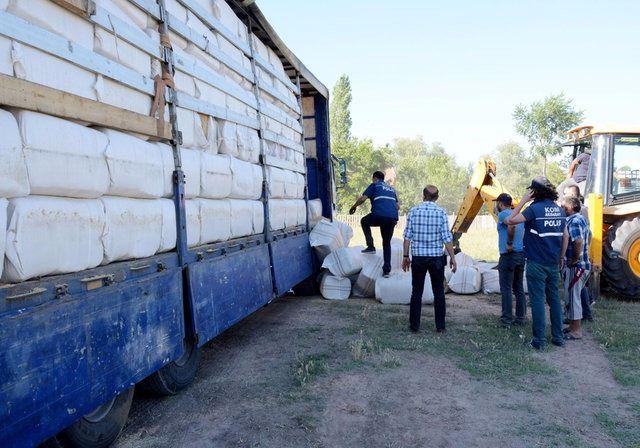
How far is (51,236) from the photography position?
2297 millimetres

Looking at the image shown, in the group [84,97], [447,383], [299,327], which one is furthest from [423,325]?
[84,97]

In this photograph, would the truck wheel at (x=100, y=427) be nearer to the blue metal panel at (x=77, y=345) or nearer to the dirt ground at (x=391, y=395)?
the dirt ground at (x=391, y=395)

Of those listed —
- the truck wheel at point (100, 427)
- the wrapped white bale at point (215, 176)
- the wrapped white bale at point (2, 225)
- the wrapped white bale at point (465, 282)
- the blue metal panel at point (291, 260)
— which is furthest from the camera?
the wrapped white bale at point (465, 282)

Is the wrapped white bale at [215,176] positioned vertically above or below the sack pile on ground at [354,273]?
above

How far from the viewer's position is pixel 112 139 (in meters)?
2.78

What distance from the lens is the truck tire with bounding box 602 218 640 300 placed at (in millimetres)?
7168

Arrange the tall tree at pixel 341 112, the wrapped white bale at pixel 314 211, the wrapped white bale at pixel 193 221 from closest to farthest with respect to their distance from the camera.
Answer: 1. the wrapped white bale at pixel 193 221
2. the wrapped white bale at pixel 314 211
3. the tall tree at pixel 341 112

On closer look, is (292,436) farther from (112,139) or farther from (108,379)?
(112,139)

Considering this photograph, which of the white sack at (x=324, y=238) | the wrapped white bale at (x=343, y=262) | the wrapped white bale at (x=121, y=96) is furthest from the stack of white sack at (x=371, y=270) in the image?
the wrapped white bale at (x=121, y=96)

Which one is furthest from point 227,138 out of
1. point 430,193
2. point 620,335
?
point 620,335

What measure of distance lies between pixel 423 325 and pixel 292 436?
129 inches

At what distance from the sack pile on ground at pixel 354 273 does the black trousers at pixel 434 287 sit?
4.86ft

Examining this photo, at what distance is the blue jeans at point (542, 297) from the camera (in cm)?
512

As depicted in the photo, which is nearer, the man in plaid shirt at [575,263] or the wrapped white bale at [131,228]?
the wrapped white bale at [131,228]
